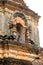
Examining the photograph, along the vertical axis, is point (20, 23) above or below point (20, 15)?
below

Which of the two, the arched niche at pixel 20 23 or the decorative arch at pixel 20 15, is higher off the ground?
the decorative arch at pixel 20 15

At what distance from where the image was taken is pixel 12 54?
70.6 ft

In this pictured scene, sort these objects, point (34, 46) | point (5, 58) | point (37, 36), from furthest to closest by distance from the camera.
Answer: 1. point (37, 36)
2. point (34, 46)
3. point (5, 58)

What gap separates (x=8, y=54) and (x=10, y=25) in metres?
2.37

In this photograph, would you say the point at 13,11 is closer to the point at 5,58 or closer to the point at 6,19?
the point at 6,19

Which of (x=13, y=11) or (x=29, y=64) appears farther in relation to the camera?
(x=13, y=11)

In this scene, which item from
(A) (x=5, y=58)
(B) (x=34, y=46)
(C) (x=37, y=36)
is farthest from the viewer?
(C) (x=37, y=36)

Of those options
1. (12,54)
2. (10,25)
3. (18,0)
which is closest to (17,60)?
(12,54)

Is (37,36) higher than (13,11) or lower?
lower

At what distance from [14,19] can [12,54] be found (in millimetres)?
2846

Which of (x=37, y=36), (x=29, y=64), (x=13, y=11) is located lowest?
(x=29, y=64)

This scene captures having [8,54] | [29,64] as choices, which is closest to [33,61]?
[29,64]

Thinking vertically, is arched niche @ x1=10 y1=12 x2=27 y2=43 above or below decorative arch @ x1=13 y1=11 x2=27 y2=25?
below

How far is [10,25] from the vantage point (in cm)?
2292
